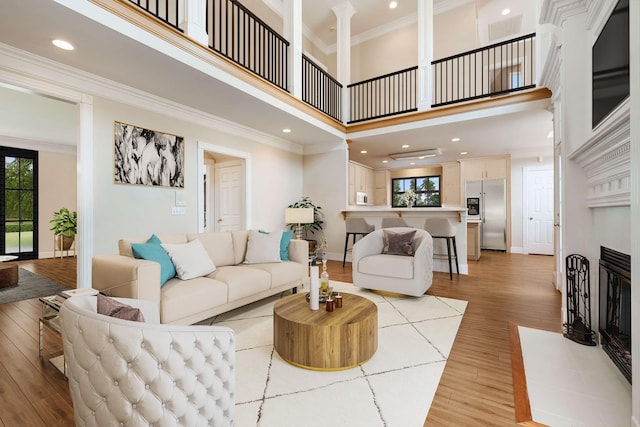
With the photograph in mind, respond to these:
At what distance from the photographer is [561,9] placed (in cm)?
235

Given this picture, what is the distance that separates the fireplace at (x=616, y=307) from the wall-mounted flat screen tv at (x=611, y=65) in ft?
3.06

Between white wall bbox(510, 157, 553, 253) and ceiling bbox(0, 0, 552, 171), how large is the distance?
308 mm

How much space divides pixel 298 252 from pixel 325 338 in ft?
6.01

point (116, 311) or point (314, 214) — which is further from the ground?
point (314, 214)

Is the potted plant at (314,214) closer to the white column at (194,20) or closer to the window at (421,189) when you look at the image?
the window at (421,189)

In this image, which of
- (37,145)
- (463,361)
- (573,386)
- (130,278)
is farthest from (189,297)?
(37,145)

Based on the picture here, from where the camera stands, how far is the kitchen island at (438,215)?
4855mm

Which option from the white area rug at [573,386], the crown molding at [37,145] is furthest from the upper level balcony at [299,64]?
the crown molding at [37,145]

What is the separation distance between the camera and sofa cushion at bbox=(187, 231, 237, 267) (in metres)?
3.20

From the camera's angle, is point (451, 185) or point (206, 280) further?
point (451, 185)

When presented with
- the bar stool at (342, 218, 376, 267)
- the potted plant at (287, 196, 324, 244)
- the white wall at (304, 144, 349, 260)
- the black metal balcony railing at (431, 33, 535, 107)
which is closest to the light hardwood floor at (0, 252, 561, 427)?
the bar stool at (342, 218, 376, 267)

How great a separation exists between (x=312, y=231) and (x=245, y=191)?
190cm

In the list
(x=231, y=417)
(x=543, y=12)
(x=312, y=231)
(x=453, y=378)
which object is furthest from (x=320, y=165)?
(x=231, y=417)

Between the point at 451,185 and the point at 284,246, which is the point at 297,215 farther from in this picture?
the point at 451,185
